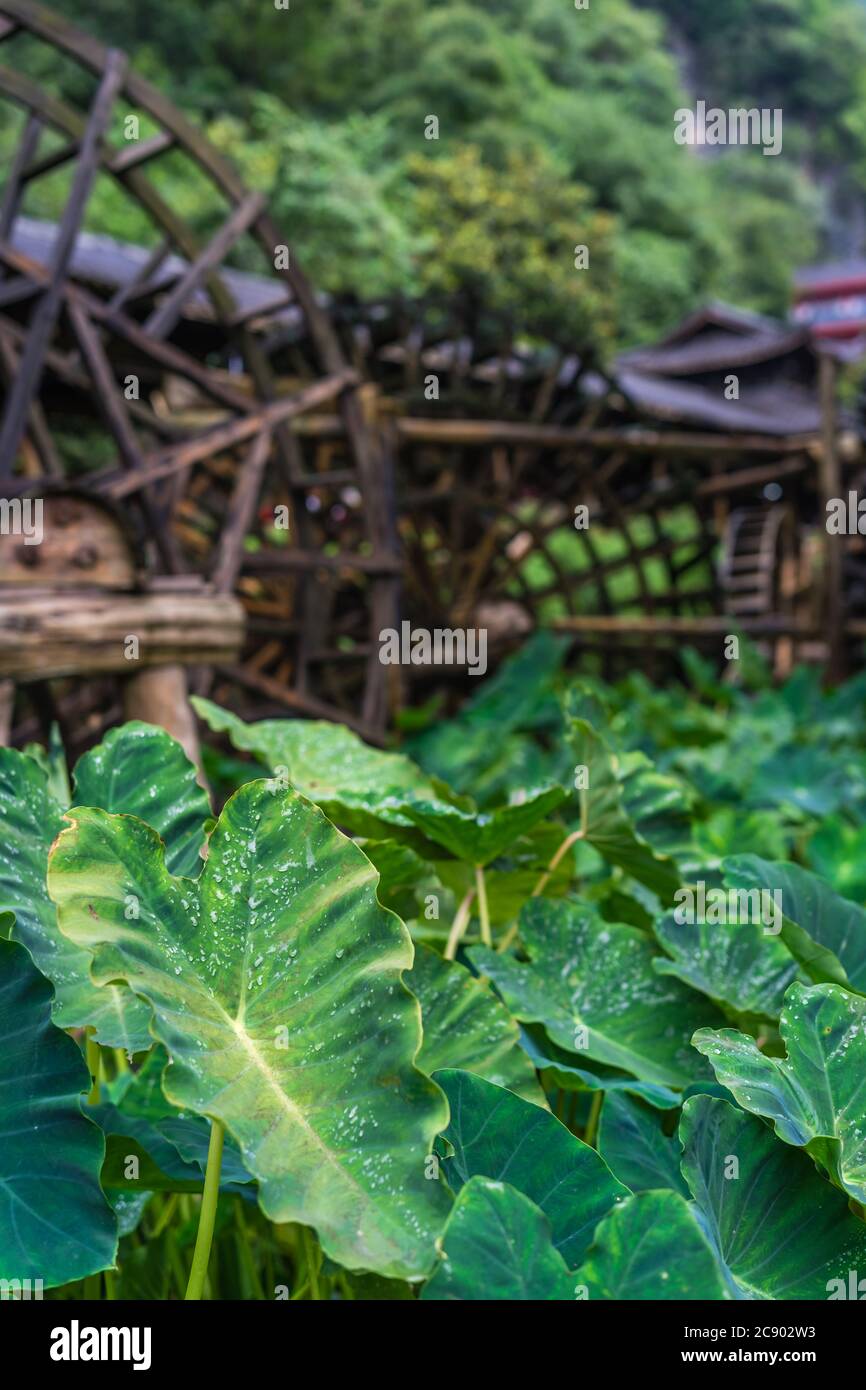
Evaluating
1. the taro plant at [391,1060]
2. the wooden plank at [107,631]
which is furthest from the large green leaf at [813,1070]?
the wooden plank at [107,631]

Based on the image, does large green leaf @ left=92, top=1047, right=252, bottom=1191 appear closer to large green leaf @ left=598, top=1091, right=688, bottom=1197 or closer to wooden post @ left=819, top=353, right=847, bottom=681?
large green leaf @ left=598, top=1091, right=688, bottom=1197

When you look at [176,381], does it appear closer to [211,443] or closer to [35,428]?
[35,428]

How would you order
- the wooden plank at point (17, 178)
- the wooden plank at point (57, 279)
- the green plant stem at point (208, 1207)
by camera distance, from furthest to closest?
the wooden plank at point (17, 178) < the wooden plank at point (57, 279) < the green plant stem at point (208, 1207)

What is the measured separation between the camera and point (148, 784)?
115 cm

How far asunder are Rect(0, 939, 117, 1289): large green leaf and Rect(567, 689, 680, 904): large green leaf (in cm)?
65

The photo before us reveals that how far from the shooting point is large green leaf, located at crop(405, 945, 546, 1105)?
988mm

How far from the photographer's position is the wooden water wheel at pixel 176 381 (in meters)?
3.48

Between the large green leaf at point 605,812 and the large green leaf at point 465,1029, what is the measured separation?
1.14 ft

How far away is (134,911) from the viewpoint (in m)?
0.83

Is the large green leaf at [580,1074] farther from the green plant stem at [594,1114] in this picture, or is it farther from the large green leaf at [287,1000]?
the large green leaf at [287,1000]

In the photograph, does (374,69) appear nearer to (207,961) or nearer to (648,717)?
(648,717)

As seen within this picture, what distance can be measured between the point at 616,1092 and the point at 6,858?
533 millimetres
